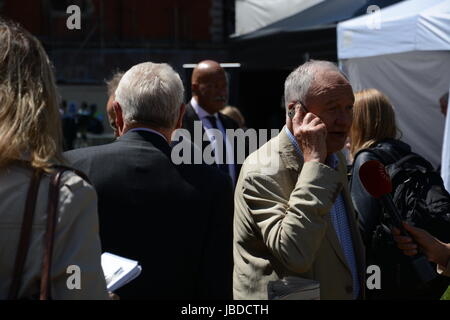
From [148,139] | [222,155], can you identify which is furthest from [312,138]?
[222,155]

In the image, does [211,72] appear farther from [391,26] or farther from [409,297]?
[409,297]

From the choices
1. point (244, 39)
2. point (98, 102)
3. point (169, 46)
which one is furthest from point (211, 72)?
point (169, 46)

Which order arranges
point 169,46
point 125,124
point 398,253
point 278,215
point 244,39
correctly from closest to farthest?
point 278,215, point 125,124, point 398,253, point 244,39, point 169,46

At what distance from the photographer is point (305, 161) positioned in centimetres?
263

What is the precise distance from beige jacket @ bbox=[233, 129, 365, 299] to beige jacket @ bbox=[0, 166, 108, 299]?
91 cm

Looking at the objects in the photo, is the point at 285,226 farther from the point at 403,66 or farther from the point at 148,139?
the point at 403,66

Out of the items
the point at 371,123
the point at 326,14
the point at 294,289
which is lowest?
the point at 294,289

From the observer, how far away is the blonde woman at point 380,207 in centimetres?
339

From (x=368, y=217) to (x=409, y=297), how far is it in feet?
1.31

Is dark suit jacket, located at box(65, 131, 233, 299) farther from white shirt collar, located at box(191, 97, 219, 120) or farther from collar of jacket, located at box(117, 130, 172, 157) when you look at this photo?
white shirt collar, located at box(191, 97, 219, 120)

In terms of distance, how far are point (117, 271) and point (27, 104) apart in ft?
2.08

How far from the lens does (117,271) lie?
219cm

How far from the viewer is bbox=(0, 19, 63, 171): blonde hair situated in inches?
67.7

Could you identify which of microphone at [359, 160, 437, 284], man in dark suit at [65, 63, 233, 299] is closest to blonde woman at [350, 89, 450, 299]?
microphone at [359, 160, 437, 284]
